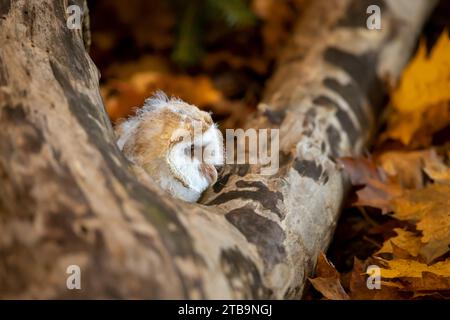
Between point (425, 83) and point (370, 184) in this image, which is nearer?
point (370, 184)

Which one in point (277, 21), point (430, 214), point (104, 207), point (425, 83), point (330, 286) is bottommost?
point (330, 286)

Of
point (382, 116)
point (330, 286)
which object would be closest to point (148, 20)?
point (382, 116)

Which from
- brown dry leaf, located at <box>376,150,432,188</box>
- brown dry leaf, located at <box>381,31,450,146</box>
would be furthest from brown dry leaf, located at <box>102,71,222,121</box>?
brown dry leaf, located at <box>376,150,432,188</box>

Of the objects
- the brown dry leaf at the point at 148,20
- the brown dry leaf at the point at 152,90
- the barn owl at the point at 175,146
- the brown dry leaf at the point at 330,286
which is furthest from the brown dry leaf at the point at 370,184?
the brown dry leaf at the point at 148,20

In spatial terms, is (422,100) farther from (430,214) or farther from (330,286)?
(330,286)

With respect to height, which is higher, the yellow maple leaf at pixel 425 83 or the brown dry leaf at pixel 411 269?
the yellow maple leaf at pixel 425 83

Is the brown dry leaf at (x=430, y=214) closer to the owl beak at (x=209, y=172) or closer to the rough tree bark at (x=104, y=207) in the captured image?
the rough tree bark at (x=104, y=207)

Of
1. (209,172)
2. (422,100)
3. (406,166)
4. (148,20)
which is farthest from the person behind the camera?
(148,20)

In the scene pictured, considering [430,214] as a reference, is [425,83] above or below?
above
